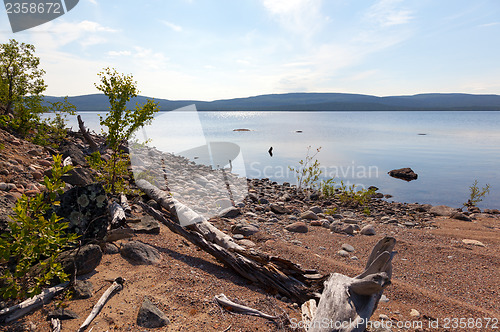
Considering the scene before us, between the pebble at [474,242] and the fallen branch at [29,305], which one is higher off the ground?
the fallen branch at [29,305]

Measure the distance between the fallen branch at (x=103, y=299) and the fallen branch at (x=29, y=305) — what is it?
53 centimetres

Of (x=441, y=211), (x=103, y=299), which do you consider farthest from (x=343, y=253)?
(x=441, y=211)

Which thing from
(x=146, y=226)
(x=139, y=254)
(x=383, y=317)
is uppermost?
(x=139, y=254)

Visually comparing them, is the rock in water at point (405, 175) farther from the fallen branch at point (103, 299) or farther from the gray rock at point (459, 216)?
the fallen branch at point (103, 299)

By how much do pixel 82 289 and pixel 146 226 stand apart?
237 cm

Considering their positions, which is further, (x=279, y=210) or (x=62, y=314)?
(x=279, y=210)

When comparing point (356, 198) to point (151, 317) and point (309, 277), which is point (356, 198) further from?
point (151, 317)

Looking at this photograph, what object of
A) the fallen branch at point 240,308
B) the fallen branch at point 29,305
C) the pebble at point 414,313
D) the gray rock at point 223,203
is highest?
the fallen branch at point 29,305

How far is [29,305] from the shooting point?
284 cm

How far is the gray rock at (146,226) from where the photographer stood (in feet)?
17.9

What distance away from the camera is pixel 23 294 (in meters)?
2.88

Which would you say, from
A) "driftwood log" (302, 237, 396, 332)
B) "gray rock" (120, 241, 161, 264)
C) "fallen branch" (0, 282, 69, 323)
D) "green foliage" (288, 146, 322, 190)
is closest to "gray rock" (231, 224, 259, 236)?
"gray rock" (120, 241, 161, 264)

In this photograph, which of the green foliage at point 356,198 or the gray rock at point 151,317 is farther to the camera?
the green foliage at point 356,198

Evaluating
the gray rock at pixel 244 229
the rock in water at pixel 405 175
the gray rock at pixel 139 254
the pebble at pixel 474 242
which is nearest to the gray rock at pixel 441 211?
the pebble at pixel 474 242
